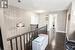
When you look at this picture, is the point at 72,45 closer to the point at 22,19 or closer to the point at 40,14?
the point at 22,19

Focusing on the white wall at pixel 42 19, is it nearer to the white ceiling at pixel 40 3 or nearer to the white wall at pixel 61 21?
the white wall at pixel 61 21

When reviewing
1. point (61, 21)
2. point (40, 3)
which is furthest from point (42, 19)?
point (40, 3)

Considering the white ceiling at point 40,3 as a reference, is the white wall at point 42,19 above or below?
below

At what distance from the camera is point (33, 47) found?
9.30 ft

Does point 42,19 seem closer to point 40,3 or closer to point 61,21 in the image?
point 61,21

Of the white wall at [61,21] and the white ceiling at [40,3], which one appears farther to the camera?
the white wall at [61,21]

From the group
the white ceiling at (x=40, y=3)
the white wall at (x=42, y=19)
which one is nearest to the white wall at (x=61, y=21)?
the white wall at (x=42, y=19)

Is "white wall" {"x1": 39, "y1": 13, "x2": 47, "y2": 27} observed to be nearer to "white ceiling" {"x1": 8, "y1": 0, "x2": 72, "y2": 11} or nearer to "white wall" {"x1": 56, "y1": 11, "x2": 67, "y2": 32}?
"white wall" {"x1": 56, "y1": 11, "x2": 67, "y2": 32}

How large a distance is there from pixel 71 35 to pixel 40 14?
585 centimetres

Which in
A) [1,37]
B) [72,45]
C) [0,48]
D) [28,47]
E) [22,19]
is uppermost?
[22,19]

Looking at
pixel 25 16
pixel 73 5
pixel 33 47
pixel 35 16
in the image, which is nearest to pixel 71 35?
pixel 73 5

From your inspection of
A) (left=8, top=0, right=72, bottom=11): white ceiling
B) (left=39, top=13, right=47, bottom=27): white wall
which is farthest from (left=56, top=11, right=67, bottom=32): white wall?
(left=8, top=0, right=72, bottom=11): white ceiling

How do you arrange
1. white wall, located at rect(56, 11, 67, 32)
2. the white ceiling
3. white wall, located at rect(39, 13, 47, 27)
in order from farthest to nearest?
white wall, located at rect(39, 13, 47, 27) → white wall, located at rect(56, 11, 67, 32) → the white ceiling

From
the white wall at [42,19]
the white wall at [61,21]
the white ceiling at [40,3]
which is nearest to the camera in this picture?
the white ceiling at [40,3]
